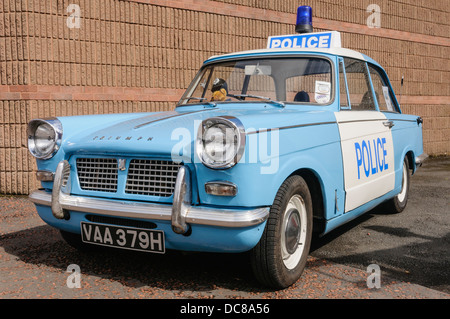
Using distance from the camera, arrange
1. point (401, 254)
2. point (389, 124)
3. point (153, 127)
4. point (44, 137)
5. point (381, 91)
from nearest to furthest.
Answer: point (153, 127) < point (44, 137) < point (401, 254) < point (389, 124) < point (381, 91)

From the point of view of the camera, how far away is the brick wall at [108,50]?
242 inches

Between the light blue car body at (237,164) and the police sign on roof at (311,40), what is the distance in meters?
0.63

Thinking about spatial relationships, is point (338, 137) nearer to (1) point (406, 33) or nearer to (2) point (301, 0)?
(2) point (301, 0)

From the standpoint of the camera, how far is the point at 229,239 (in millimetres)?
2660

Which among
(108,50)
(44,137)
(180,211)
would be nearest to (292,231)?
(180,211)

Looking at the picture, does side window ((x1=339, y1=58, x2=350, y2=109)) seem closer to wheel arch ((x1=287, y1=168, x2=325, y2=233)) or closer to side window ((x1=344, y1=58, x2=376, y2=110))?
side window ((x1=344, y1=58, x2=376, y2=110))

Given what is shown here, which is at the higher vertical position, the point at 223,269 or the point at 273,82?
the point at 273,82

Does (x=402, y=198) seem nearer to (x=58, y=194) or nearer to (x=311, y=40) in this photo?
(x=311, y=40)

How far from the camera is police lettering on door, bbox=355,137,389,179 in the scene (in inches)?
151

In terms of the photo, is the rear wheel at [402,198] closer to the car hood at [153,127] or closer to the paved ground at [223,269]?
the paved ground at [223,269]

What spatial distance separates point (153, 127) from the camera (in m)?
3.11

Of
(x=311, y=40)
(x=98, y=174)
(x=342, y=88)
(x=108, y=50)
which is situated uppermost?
(x=108, y=50)

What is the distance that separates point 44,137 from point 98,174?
0.61 metres

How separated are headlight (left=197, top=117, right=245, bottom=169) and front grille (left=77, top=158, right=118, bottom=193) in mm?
668
